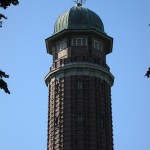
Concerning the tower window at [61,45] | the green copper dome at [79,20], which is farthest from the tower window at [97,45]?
the tower window at [61,45]

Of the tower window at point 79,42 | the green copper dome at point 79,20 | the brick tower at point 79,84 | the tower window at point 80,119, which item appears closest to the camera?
the brick tower at point 79,84

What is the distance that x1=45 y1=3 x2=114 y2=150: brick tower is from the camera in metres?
49.2

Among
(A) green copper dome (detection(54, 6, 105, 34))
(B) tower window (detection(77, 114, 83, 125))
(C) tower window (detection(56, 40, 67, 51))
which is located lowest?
(B) tower window (detection(77, 114, 83, 125))

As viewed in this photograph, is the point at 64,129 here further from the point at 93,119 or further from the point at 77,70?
the point at 77,70

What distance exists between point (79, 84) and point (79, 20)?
9.28 metres

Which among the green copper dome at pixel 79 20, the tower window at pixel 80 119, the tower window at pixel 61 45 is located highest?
the green copper dome at pixel 79 20

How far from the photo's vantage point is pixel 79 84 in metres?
52.2

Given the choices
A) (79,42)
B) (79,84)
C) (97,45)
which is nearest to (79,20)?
(79,42)

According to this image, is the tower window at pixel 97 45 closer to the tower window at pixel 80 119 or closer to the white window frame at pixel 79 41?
the white window frame at pixel 79 41

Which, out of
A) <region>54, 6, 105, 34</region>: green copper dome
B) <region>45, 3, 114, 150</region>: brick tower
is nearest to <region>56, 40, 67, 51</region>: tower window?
<region>45, 3, 114, 150</region>: brick tower

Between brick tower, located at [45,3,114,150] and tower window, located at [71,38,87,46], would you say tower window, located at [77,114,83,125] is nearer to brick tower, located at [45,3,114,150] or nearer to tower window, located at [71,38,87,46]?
brick tower, located at [45,3,114,150]

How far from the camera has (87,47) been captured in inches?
2154

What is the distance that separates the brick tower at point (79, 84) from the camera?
162 ft

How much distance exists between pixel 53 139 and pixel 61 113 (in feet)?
10.4
